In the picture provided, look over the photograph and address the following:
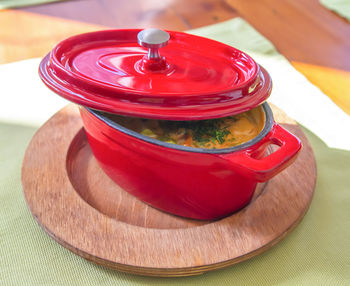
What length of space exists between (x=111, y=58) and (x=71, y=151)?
32cm

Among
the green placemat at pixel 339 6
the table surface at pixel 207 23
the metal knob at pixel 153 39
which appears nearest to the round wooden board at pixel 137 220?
the metal knob at pixel 153 39

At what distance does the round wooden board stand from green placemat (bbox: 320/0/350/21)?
3.93 feet

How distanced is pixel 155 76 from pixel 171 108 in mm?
133

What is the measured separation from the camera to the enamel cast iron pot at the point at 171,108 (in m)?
0.78

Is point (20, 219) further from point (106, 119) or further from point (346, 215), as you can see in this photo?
point (346, 215)

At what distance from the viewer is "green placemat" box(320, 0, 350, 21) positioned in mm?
1995

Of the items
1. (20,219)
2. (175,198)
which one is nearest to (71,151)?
(20,219)

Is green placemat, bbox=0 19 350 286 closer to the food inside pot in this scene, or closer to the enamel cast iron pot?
the enamel cast iron pot

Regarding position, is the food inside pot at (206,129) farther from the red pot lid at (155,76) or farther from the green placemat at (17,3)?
the green placemat at (17,3)

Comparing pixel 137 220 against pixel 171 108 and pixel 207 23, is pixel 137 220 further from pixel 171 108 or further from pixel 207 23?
pixel 207 23

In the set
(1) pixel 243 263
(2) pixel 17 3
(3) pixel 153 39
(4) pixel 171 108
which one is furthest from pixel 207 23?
(1) pixel 243 263

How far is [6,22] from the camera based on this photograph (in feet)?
6.27

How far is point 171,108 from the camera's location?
779 mm

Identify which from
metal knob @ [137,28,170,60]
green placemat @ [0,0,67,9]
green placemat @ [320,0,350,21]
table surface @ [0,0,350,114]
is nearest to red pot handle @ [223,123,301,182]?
metal knob @ [137,28,170,60]
